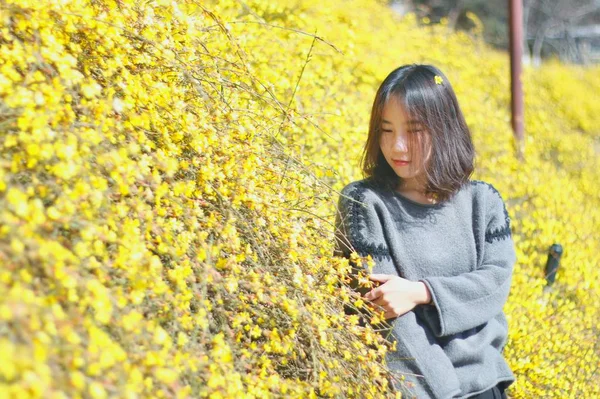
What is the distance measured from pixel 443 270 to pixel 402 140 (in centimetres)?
39

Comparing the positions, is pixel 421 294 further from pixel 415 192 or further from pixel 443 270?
pixel 415 192

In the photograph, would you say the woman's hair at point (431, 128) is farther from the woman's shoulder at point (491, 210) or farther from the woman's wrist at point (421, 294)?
the woman's wrist at point (421, 294)

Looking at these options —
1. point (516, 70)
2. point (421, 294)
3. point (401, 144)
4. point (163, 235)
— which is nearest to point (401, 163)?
point (401, 144)

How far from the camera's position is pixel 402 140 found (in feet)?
6.55

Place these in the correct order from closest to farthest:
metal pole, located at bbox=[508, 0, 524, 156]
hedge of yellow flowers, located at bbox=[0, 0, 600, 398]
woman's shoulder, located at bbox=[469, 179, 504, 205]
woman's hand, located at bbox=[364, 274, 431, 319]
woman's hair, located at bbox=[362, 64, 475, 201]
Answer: hedge of yellow flowers, located at bbox=[0, 0, 600, 398]
woman's hand, located at bbox=[364, 274, 431, 319]
woman's hair, located at bbox=[362, 64, 475, 201]
woman's shoulder, located at bbox=[469, 179, 504, 205]
metal pole, located at bbox=[508, 0, 524, 156]

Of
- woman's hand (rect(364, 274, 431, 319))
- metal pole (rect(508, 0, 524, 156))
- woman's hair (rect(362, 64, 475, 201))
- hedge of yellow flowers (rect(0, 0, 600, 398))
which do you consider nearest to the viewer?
hedge of yellow flowers (rect(0, 0, 600, 398))

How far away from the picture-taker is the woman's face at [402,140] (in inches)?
78.4

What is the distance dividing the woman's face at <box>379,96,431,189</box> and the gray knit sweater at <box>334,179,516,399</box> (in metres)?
0.10

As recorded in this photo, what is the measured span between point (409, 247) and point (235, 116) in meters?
A: 0.61

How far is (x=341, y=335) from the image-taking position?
1.77m

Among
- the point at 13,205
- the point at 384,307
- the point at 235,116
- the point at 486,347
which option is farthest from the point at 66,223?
the point at 486,347

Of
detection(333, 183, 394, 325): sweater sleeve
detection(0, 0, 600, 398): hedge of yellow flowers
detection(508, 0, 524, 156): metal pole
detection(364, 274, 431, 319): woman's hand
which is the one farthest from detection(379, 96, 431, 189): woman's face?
detection(508, 0, 524, 156): metal pole

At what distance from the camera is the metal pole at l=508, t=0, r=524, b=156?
199 inches

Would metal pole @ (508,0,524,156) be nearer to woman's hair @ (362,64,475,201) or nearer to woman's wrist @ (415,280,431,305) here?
woman's hair @ (362,64,475,201)
